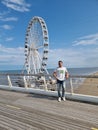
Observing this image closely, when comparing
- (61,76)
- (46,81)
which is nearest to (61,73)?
(61,76)

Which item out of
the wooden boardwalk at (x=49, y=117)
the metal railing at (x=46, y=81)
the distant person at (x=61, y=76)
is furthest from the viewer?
the metal railing at (x=46, y=81)

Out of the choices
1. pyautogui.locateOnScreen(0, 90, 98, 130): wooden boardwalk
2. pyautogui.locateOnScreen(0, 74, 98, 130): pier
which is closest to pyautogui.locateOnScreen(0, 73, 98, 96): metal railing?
pyautogui.locateOnScreen(0, 74, 98, 130): pier

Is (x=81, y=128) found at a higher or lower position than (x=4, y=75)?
lower

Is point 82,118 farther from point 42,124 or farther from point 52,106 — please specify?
point 52,106

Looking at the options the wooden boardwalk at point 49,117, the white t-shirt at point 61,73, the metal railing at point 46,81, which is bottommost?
the wooden boardwalk at point 49,117

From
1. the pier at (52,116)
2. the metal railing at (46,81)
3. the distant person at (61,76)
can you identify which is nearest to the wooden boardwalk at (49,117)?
the pier at (52,116)

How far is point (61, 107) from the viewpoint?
5.63m

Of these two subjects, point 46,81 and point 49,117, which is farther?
point 46,81

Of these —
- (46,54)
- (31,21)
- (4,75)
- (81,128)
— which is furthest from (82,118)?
(31,21)

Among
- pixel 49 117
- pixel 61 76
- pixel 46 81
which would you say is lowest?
pixel 49 117

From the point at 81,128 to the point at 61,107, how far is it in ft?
6.04

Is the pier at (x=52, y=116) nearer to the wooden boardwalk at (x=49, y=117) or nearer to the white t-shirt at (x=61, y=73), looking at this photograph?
the wooden boardwalk at (x=49, y=117)

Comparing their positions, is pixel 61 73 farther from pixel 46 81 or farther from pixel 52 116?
pixel 46 81

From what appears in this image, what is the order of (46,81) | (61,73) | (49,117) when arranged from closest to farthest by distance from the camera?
1. (49,117)
2. (61,73)
3. (46,81)
